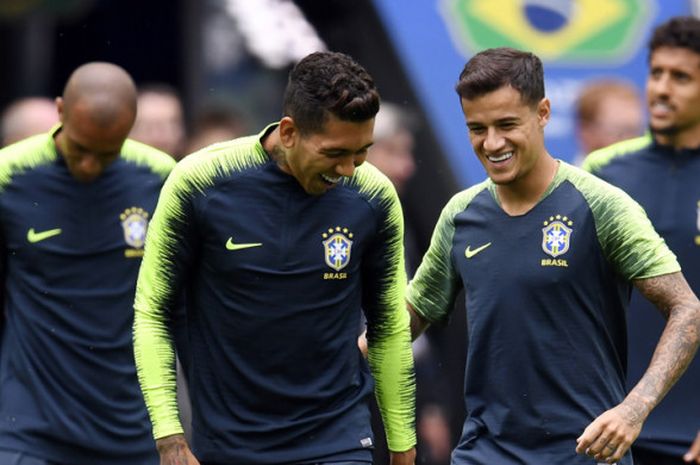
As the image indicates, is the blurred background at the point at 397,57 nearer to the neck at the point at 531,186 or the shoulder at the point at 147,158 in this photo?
the shoulder at the point at 147,158

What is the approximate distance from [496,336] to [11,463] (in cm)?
236

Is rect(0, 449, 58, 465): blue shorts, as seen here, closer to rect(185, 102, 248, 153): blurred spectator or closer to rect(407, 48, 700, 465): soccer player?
rect(407, 48, 700, 465): soccer player

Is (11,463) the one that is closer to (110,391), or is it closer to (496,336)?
(110,391)

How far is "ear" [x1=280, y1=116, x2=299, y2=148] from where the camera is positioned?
725 cm

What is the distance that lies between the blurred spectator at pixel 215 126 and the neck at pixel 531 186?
14.2 feet

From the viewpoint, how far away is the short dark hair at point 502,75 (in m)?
7.36

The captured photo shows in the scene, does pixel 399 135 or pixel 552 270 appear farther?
pixel 399 135

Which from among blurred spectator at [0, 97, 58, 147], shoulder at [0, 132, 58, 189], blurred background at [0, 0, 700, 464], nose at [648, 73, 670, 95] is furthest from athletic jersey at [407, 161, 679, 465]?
blurred spectator at [0, 97, 58, 147]

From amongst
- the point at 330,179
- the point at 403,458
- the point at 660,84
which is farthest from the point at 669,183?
the point at 330,179

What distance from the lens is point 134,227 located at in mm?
8797

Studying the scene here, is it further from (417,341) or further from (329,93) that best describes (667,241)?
(417,341)

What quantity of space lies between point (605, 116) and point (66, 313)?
428 cm

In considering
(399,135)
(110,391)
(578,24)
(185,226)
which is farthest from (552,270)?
(578,24)

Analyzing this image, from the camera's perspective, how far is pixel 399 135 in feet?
37.0
